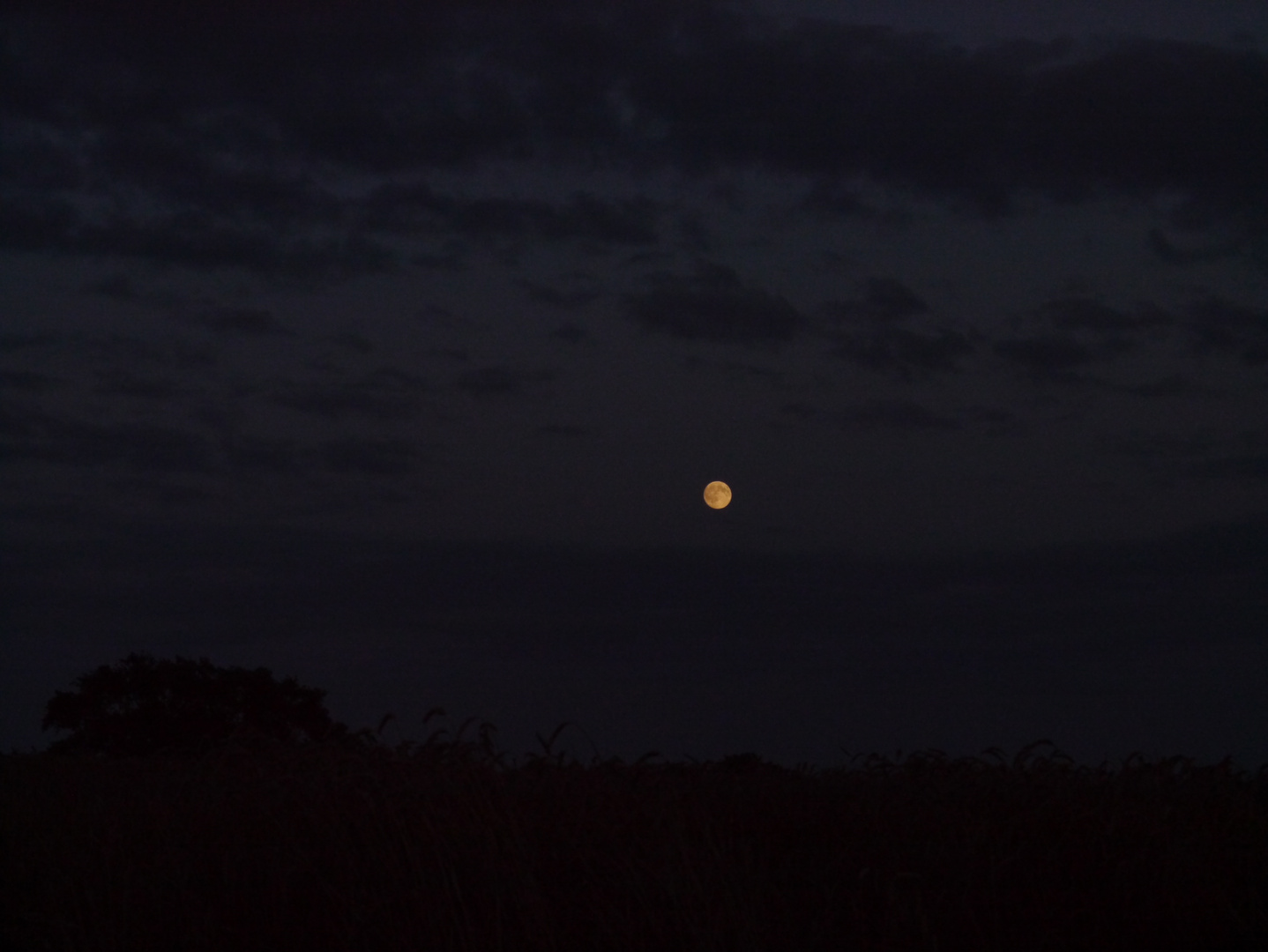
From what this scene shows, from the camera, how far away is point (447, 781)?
8.28 meters

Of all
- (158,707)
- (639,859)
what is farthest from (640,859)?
(158,707)

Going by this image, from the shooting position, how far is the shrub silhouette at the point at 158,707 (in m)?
22.7

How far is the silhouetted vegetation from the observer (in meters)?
6.17

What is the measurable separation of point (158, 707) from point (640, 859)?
1835 centimetres

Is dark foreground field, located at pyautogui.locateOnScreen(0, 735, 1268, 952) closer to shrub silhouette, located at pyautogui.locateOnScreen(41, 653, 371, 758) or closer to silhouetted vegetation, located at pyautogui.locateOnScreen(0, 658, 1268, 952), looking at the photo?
silhouetted vegetation, located at pyautogui.locateOnScreen(0, 658, 1268, 952)

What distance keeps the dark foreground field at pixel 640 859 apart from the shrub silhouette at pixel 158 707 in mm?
14013

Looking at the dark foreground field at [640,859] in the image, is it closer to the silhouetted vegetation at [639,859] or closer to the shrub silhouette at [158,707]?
the silhouetted vegetation at [639,859]

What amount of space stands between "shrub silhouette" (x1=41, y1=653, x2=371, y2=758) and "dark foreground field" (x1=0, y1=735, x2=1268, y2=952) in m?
14.0

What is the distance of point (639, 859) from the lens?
6910mm

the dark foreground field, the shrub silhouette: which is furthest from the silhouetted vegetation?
the shrub silhouette

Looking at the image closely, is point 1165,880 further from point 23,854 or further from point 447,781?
point 23,854

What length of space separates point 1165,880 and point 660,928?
2508 millimetres

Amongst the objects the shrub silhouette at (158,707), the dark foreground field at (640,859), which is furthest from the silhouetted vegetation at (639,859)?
the shrub silhouette at (158,707)

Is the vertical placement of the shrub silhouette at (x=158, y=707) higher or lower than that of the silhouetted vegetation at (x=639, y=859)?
higher
